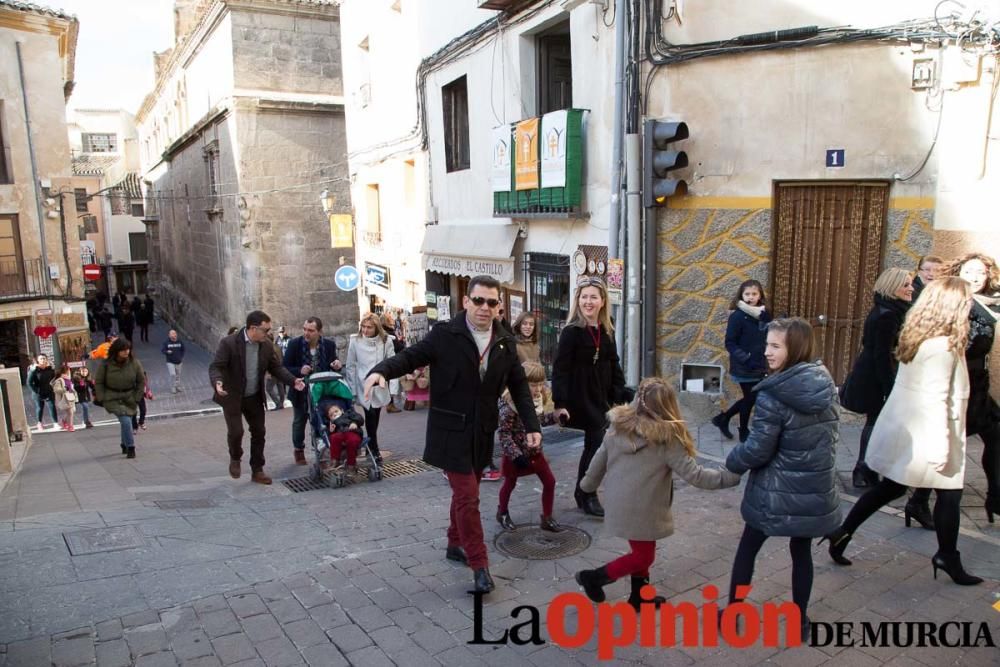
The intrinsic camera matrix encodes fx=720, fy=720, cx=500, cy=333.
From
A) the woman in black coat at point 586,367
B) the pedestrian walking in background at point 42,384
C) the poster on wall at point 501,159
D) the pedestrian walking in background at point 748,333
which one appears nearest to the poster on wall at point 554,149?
the poster on wall at point 501,159

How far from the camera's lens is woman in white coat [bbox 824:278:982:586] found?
3.76 meters

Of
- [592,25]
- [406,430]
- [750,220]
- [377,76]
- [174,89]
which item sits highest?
[174,89]

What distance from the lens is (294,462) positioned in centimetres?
820

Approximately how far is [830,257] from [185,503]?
21.5 feet

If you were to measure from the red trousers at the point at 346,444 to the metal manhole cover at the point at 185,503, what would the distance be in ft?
3.78

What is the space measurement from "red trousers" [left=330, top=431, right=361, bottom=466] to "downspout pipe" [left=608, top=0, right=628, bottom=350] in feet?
11.0

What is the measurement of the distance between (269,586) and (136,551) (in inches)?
45.2

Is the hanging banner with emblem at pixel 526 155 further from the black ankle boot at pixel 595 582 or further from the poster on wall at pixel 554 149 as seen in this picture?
the black ankle boot at pixel 595 582

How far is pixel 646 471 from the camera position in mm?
3594

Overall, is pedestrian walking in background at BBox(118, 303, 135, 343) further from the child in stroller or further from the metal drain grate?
the child in stroller

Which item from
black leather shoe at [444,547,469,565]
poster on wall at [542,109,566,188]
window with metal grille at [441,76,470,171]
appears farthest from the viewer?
window with metal grille at [441,76,470,171]

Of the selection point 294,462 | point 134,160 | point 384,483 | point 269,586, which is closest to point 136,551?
point 269,586

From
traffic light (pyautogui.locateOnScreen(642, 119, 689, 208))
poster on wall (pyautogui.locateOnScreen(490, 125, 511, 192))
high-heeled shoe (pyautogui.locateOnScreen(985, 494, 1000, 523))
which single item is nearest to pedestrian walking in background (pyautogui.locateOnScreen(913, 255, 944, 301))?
high-heeled shoe (pyautogui.locateOnScreen(985, 494, 1000, 523))

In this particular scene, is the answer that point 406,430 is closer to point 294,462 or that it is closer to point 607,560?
point 294,462
